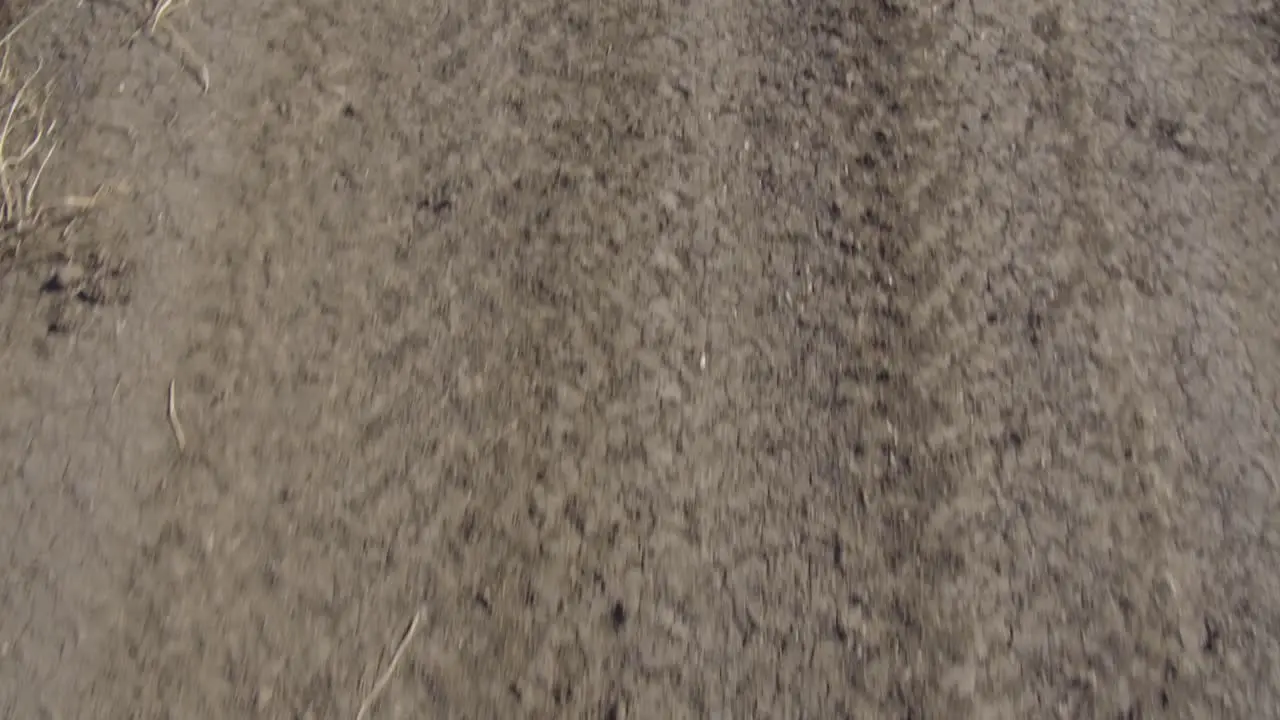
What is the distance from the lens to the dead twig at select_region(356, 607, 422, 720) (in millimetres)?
1487

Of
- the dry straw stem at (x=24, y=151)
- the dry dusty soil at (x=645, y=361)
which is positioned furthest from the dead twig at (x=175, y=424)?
the dry straw stem at (x=24, y=151)

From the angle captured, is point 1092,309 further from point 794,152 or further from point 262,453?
point 262,453

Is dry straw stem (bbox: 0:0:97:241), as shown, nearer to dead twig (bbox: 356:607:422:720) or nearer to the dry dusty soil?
the dry dusty soil

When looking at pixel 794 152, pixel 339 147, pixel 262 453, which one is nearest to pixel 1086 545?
pixel 794 152

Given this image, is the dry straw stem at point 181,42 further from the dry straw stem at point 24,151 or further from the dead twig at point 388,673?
the dead twig at point 388,673

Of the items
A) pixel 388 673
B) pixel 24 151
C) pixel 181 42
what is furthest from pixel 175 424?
pixel 181 42

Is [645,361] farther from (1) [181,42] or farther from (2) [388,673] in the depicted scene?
(1) [181,42]

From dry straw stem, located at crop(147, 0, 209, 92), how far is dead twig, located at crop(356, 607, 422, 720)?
1111 mm

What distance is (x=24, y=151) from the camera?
192 centimetres

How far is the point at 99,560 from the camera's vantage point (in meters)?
1.57

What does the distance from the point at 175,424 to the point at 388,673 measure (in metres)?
0.54

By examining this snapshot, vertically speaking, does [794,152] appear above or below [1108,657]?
above

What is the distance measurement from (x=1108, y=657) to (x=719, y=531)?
22.6 inches

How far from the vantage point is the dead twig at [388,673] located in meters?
1.49
